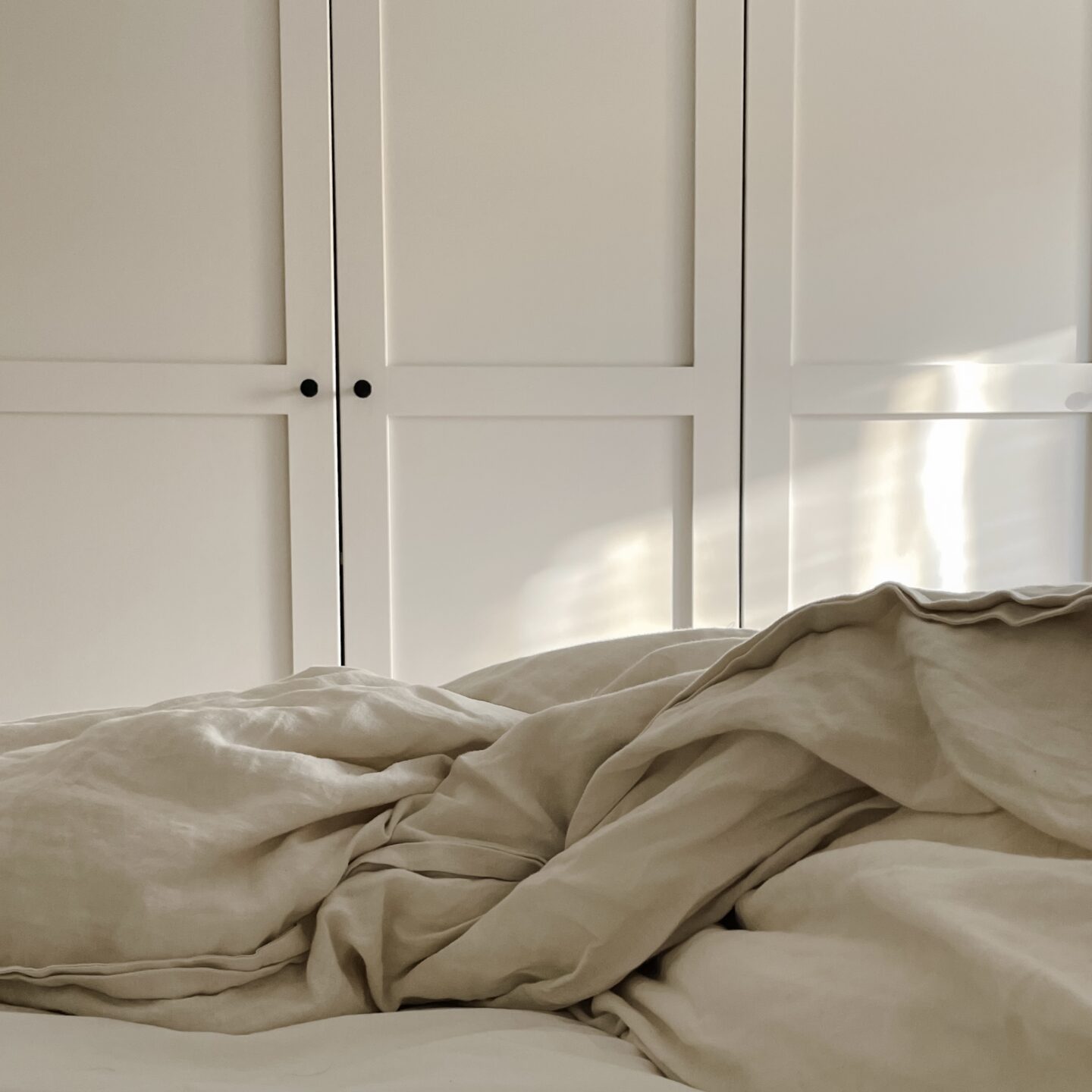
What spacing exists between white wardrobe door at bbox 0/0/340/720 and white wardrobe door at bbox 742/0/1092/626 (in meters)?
0.92

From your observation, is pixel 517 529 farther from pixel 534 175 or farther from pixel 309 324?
pixel 534 175

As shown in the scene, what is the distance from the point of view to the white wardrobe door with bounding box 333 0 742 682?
2.11 metres

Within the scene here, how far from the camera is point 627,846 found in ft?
1.72

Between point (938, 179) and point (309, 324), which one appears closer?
point (309, 324)

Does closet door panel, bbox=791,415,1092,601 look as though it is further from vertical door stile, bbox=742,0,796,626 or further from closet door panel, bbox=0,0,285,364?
closet door panel, bbox=0,0,285,364

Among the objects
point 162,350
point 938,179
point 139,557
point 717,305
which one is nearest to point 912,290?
point 938,179

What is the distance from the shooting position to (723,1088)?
42cm

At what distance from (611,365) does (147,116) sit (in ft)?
3.40

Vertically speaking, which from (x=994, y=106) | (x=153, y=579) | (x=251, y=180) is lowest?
Result: (x=153, y=579)

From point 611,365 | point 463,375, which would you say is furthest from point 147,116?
point 611,365

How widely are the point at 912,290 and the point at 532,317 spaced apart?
81 cm

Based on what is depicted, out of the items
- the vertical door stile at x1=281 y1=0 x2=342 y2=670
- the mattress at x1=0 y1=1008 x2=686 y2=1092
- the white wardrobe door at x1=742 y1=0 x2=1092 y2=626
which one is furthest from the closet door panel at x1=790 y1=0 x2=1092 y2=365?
the mattress at x1=0 y1=1008 x2=686 y2=1092

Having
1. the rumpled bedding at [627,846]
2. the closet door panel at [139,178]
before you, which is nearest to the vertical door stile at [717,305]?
the closet door panel at [139,178]

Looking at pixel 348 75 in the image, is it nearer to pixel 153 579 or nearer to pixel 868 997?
pixel 153 579
